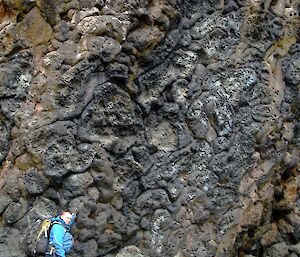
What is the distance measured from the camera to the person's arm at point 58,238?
21.0 feet

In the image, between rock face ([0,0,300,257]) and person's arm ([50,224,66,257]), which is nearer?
person's arm ([50,224,66,257])

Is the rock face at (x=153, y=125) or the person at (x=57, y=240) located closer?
the person at (x=57, y=240)

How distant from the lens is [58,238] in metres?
6.42

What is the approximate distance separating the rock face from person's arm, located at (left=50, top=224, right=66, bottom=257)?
1.02 metres

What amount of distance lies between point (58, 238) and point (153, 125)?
265cm

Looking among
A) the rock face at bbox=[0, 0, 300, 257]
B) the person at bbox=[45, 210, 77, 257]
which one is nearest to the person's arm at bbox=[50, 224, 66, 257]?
the person at bbox=[45, 210, 77, 257]

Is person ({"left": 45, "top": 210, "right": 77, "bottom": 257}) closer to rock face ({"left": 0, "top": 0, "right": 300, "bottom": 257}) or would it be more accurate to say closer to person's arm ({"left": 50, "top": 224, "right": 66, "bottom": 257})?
person's arm ({"left": 50, "top": 224, "right": 66, "bottom": 257})

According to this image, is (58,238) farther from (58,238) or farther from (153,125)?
(153,125)

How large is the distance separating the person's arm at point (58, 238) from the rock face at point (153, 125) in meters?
1.02

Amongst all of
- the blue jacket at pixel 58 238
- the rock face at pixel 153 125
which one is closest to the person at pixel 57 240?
the blue jacket at pixel 58 238

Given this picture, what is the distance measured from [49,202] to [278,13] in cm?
505

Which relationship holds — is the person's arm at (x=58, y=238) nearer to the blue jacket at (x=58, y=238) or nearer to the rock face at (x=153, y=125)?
the blue jacket at (x=58, y=238)

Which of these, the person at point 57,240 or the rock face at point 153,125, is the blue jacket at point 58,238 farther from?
the rock face at point 153,125

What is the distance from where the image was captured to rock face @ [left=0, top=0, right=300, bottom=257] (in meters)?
7.52
